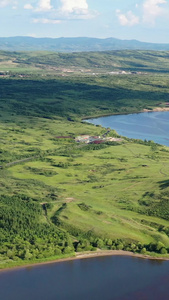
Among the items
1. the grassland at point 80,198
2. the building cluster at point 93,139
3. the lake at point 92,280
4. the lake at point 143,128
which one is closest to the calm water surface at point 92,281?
the lake at point 92,280

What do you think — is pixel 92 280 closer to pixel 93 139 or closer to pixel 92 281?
pixel 92 281

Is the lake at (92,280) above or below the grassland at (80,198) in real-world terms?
below

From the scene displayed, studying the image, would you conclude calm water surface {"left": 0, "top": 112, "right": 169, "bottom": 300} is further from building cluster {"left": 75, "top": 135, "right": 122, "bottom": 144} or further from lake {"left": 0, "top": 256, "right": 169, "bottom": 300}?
building cluster {"left": 75, "top": 135, "right": 122, "bottom": 144}

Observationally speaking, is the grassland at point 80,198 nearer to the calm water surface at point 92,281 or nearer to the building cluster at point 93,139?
the calm water surface at point 92,281

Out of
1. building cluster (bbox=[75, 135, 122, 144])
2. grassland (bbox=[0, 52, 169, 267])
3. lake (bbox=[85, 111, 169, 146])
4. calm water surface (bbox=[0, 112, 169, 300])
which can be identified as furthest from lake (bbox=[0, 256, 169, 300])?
lake (bbox=[85, 111, 169, 146])

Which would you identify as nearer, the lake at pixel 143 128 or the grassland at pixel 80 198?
the grassland at pixel 80 198

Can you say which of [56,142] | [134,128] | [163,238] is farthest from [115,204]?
[134,128]

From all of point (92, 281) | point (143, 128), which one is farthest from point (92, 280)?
point (143, 128)

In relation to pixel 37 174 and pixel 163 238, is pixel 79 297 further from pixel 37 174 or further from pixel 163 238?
pixel 37 174
